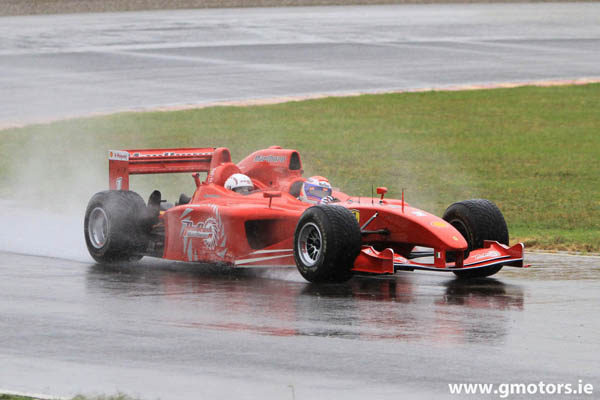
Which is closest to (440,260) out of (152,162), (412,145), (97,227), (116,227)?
(116,227)

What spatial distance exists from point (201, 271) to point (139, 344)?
15.2ft

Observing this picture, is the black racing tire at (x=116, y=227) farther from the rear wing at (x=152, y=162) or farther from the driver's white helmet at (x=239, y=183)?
the driver's white helmet at (x=239, y=183)

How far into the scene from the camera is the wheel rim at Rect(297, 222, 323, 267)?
1226 cm

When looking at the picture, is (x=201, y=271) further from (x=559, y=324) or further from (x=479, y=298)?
(x=559, y=324)

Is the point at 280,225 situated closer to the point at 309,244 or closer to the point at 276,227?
the point at 276,227

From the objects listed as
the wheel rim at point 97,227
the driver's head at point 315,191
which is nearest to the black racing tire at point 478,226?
the driver's head at point 315,191

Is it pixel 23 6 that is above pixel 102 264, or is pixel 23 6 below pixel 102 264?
above

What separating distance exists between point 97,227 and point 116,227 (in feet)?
1.79

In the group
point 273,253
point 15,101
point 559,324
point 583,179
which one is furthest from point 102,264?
point 15,101

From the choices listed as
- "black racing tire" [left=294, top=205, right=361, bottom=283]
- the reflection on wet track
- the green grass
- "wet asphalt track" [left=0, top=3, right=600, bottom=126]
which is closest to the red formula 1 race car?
"black racing tire" [left=294, top=205, right=361, bottom=283]

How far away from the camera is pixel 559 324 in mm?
10094

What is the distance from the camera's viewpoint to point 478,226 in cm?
1322

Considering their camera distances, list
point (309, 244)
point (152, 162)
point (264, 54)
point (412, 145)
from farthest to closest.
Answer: point (264, 54), point (412, 145), point (152, 162), point (309, 244)

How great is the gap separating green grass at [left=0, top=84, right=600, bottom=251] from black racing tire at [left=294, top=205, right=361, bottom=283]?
467 cm
